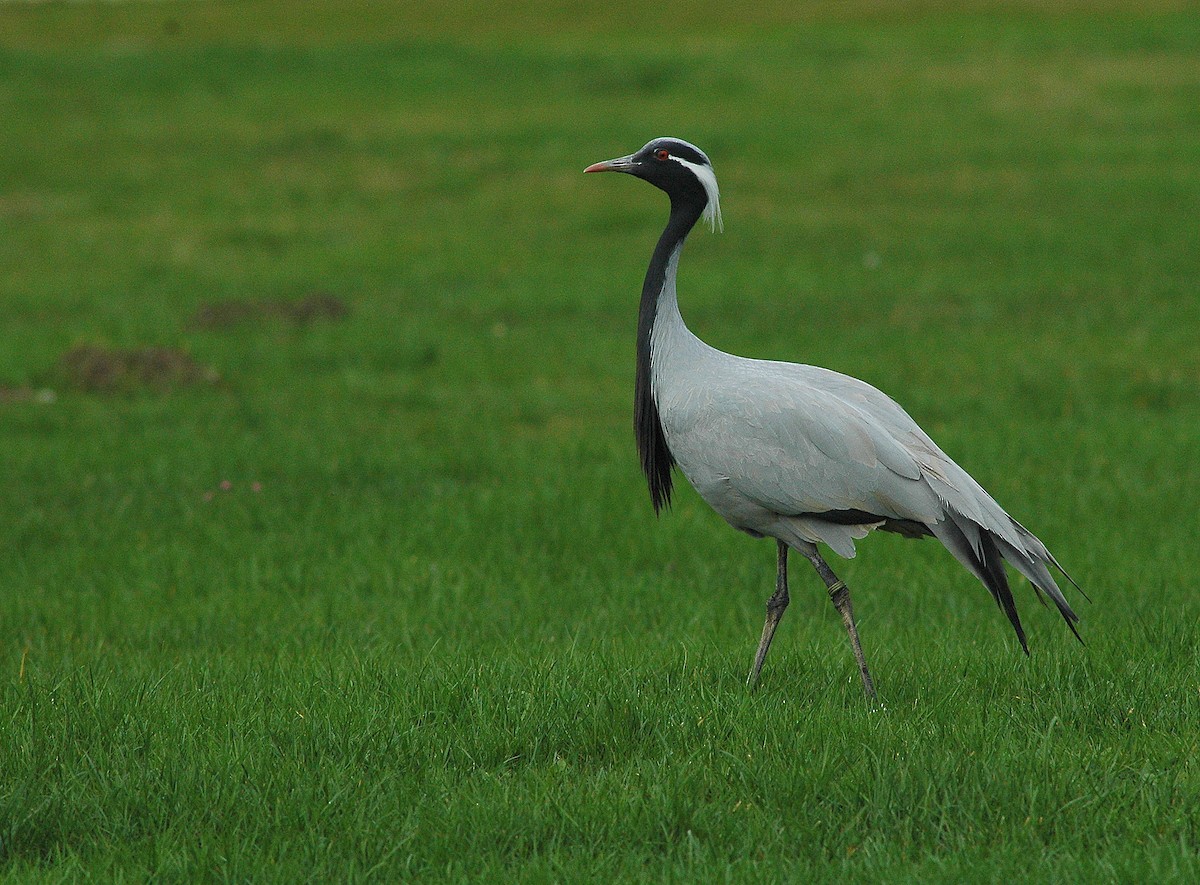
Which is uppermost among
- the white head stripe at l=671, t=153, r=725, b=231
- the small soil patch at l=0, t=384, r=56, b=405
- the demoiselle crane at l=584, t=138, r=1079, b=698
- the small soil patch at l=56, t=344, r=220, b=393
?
the white head stripe at l=671, t=153, r=725, b=231

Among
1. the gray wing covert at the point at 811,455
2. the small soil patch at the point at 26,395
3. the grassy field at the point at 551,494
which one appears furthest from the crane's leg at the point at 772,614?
the small soil patch at the point at 26,395

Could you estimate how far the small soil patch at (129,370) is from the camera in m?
11.8

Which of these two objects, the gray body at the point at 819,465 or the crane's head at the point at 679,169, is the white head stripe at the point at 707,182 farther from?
the gray body at the point at 819,465

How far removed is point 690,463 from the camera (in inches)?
223

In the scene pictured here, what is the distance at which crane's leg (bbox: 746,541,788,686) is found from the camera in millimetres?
5488

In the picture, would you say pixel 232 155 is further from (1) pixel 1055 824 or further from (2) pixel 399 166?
(1) pixel 1055 824

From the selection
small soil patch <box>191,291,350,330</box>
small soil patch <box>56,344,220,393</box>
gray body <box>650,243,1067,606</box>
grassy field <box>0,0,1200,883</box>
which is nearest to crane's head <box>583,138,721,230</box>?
gray body <box>650,243,1067,606</box>

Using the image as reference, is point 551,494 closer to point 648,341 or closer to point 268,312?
point 648,341

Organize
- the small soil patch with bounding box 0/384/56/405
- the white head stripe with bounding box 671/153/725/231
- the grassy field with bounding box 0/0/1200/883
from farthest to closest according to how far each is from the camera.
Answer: the small soil patch with bounding box 0/384/56/405
the white head stripe with bounding box 671/153/725/231
the grassy field with bounding box 0/0/1200/883

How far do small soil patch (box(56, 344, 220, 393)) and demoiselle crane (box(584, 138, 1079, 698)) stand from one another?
7063 mm

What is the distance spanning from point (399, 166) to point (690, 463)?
17461 mm

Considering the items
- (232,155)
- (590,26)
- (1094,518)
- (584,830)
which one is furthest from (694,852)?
(590,26)

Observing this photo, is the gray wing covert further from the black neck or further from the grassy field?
the grassy field

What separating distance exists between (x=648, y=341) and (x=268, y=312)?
29.7 ft
